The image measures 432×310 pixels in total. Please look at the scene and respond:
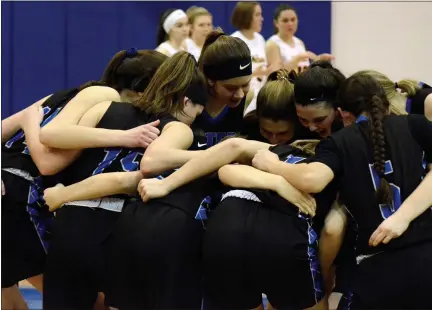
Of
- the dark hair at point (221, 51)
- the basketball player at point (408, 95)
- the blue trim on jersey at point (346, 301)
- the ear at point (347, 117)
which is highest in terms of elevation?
the dark hair at point (221, 51)

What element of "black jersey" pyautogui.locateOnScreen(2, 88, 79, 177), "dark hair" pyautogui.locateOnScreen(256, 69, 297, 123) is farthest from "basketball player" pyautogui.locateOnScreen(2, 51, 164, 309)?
"dark hair" pyautogui.locateOnScreen(256, 69, 297, 123)

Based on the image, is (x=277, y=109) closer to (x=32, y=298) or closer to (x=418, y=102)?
(x=418, y=102)

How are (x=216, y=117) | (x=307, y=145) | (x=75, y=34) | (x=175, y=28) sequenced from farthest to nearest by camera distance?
(x=75, y=34) → (x=175, y=28) → (x=216, y=117) → (x=307, y=145)

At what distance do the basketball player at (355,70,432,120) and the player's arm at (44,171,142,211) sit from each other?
3.20 ft

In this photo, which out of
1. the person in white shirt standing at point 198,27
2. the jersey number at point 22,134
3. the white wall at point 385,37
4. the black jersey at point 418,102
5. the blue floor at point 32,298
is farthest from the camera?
the white wall at point 385,37

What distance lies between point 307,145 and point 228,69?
65cm

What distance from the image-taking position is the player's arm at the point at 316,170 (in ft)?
7.88

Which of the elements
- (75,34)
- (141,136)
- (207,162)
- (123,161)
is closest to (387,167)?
(207,162)

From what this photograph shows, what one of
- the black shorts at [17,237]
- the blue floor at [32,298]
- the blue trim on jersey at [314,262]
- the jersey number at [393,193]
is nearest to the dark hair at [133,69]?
the black shorts at [17,237]

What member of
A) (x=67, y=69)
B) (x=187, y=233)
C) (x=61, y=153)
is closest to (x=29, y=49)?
(x=67, y=69)

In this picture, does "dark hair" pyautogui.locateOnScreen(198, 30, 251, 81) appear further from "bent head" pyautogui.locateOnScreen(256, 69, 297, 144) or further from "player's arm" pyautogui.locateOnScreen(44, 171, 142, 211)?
"player's arm" pyautogui.locateOnScreen(44, 171, 142, 211)

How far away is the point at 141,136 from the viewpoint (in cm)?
266

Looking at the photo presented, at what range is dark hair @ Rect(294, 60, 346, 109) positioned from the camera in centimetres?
276

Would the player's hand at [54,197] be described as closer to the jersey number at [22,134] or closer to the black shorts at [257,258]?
the jersey number at [22,134]
